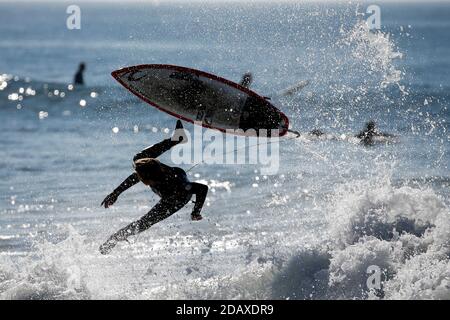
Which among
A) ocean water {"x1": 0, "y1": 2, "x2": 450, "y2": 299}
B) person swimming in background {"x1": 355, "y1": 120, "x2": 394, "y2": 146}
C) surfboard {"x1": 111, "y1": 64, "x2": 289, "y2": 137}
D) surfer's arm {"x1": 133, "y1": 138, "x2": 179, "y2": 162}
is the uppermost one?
surfboard {"x1": 111, "y1": 64, "x2": 289, "y2": 137}

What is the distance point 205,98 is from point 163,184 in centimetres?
282

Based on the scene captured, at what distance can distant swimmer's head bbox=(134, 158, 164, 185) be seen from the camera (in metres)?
9.92

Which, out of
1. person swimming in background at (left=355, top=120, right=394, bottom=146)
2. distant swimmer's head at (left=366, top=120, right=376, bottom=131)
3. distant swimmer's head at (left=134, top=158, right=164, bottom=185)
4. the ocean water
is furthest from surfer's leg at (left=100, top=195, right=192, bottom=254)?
distant swimmer's head at (left=366, top=120, right=376, bottom=131)

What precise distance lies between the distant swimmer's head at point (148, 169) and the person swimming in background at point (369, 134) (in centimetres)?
848

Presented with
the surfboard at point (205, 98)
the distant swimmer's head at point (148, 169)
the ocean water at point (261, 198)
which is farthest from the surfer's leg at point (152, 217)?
the surfboard at point (205, 98)

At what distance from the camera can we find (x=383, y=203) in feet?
37.2

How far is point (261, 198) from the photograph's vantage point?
585 inches

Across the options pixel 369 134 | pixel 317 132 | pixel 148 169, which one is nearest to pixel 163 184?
pixel 148 169

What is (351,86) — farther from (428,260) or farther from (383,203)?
(428,260)

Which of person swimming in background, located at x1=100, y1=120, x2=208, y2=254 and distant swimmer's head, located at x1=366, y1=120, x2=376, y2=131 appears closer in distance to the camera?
person swimming in background, located at x1=100, y1=120, x2=208, y2=254

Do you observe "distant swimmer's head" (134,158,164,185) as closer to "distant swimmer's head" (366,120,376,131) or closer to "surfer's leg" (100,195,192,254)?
"surfer's leg" (100,195,192,254)

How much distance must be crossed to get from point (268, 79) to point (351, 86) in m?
3.22

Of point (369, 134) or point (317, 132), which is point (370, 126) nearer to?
point (369, 134)
